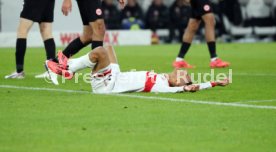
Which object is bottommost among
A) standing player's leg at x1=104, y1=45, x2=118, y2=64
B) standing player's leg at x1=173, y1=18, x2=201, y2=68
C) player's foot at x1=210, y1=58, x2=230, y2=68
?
player's foot at x1=210, y1=58, x2=230, y2=68

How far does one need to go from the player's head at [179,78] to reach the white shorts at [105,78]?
0.65 metres

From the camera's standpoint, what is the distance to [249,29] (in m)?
32.4

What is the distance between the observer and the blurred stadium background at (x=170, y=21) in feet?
94.0

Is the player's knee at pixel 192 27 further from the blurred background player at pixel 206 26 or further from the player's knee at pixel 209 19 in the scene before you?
the player's knee at pixel 209 19

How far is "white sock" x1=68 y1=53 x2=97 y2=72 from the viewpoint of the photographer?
33.2 ft

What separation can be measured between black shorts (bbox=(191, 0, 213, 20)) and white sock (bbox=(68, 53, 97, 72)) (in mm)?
5674

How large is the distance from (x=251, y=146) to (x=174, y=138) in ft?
2.19

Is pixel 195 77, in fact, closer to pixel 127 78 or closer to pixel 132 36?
pixel 127 78

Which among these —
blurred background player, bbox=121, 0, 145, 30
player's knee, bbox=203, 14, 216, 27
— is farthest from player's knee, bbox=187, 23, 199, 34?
blurred background player, bbox=121, 0, 145, 30

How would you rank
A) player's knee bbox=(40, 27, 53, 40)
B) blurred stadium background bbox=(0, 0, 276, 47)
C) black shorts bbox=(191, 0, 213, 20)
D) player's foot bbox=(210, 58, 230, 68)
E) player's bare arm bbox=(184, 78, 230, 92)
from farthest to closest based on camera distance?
1. blurred stadium background bbox=(0, 0, 276, 47)
2. player's foot bbox=(210, 58, 230, 68)
3. black shorts bbox=(191, 0, 213, 20)
4. player's knee bbox=(40, 27, 53, 40)
5. player's bare arm bbox=(184, 78, 230, 92)

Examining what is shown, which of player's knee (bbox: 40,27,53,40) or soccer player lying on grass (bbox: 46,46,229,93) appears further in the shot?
player's knee (bbox: 40,27,53,40)

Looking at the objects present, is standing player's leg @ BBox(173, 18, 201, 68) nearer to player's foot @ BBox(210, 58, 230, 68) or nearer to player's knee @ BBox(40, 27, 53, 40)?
player's foot @ BBox(210, 58, 230, 68)

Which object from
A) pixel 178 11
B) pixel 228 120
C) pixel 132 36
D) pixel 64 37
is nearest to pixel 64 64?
pixel 228 120

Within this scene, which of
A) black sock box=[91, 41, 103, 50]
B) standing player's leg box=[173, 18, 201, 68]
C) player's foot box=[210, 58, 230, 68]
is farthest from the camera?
standing player's leg box=[173, 18, 201, 68]
